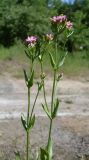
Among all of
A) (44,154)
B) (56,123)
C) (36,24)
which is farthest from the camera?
(36,24)

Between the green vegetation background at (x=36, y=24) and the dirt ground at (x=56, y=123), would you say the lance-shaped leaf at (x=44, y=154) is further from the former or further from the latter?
the green vegetation background at (x=36, y=24)

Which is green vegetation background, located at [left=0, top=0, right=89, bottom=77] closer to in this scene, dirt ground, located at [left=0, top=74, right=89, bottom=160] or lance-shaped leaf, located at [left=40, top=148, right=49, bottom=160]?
dirt ground, located at [left=0, top=74, right=89, bottom=160]

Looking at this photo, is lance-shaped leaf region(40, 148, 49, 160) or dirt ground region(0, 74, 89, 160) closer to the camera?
lance-shaped leaf region(40, 148, 49, 160)

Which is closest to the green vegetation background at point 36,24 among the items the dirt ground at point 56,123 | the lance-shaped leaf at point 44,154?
the dirt ground at point 56,123

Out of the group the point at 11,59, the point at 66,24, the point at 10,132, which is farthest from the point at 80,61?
the point at 66,24

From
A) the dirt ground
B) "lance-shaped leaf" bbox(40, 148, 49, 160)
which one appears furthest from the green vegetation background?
"lance-shaped leaf" bbox(40, 148, 49, 160)

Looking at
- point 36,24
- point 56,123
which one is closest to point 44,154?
point 56,123

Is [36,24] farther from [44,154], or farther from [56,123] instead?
[44,154]
